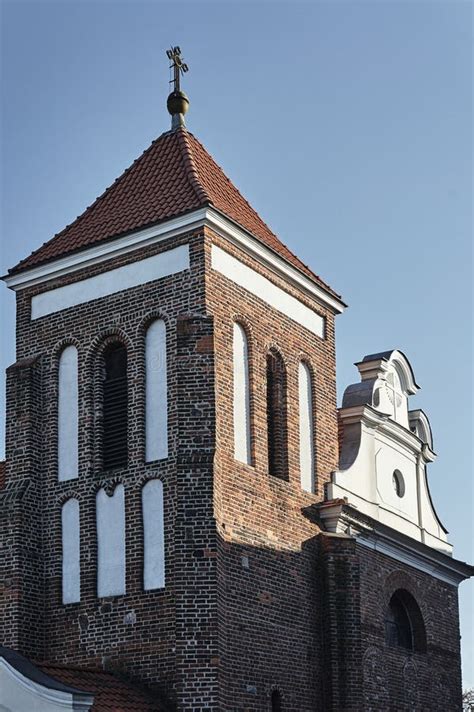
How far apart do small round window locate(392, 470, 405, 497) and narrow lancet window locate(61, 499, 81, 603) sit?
22.0 feet

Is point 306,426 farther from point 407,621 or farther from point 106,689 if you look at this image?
point 106,689

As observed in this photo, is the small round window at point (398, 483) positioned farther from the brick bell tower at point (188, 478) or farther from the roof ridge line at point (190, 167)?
the roof ridge line at point (190, 167)

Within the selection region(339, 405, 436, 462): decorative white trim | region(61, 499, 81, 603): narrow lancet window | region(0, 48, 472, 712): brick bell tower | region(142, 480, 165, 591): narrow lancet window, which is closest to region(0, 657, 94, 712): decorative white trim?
region(0, 48, 472, 712): brick bell tower

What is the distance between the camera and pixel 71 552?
19297 mm

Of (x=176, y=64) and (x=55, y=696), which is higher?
(x=176, y=64)

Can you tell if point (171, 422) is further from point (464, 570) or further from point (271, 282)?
point (464, 570)

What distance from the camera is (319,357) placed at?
22.1 m

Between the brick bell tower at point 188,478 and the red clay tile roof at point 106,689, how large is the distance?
53 millimetres

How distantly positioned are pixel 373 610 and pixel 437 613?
10.4 ft

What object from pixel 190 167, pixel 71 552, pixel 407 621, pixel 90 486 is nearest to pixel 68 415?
pixel 90 486

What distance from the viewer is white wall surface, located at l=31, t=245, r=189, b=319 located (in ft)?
64.2

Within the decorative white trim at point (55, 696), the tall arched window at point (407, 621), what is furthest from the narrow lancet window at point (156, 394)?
the tall arched window at point (407, 621)

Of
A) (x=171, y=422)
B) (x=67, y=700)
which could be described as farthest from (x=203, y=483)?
(x=67, y=700)

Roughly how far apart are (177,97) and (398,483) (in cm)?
815
